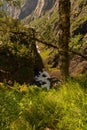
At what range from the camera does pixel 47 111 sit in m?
8.62

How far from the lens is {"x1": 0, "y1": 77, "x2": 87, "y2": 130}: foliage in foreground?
749 cm

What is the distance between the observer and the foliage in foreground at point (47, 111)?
24.6ft

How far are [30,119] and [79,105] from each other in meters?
1.56

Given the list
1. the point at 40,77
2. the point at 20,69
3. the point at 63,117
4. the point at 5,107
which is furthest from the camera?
the point at 40,77

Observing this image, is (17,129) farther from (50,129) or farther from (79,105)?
(79,105)

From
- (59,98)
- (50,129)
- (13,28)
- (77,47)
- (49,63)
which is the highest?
(13,28)

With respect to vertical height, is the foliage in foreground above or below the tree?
below

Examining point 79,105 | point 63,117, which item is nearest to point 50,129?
point 63,117

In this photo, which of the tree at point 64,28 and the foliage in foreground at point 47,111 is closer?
the foliage in foreground at point 47,111

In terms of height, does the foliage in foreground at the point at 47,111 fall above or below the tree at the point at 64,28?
below

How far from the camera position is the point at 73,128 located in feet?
23.7

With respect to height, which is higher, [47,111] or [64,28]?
[64,28]

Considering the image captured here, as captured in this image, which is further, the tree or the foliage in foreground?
the tree

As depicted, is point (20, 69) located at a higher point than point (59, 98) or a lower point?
lower
